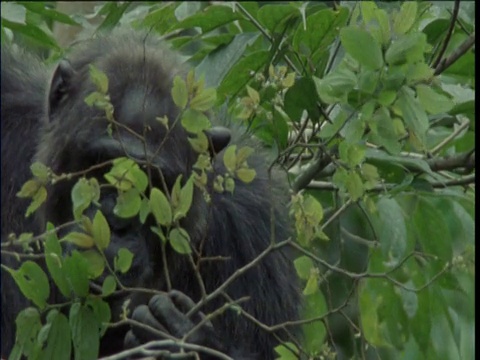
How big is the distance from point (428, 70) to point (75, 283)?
2.77ft

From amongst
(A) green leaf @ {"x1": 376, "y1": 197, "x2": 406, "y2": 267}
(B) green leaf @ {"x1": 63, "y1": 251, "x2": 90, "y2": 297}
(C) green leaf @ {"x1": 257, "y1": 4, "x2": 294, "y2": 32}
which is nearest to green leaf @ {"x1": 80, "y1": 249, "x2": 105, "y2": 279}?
(B) green leaf @ {"x1": 63, "y1": 251, "x2": 90, "y2": 297}

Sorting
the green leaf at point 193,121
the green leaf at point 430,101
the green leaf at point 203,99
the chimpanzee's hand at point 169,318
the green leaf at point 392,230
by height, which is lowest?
the green leaf at point 392,230

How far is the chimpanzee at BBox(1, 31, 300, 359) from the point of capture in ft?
9.34

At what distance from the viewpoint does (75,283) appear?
7.55 feet

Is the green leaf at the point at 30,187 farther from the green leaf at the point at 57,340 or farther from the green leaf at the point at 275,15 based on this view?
the green leaf at the point at 275,15

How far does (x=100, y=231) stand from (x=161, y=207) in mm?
146

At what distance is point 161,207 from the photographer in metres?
2.17

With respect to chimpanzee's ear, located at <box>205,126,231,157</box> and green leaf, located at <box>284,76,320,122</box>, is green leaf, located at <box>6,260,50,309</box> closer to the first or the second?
chimpanzee's ear, located at <box>205,126,231,157</box>

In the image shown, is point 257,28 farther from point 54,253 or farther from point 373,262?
point 54,253

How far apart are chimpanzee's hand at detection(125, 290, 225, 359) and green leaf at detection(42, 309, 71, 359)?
0.26 metres

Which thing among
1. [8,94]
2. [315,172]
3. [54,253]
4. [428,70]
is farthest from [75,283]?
[8,94]

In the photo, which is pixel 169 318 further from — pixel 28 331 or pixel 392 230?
pixel 392 230

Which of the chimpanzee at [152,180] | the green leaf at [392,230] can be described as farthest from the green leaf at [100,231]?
the green leaf at [392,230]

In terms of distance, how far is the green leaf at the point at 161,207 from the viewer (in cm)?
217
